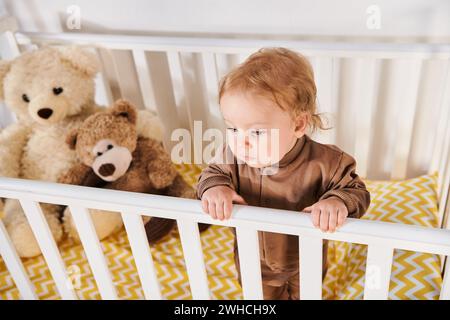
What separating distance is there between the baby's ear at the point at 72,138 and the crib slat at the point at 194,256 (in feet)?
1.86

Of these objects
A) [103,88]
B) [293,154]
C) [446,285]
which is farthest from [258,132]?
[103,88]

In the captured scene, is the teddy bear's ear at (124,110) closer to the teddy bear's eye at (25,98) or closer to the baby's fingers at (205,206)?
the teddy bear's eye at (25,98)

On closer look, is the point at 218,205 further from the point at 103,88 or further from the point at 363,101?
the point at 103,88

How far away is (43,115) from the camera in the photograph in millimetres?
1269

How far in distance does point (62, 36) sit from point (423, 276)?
3.58ft

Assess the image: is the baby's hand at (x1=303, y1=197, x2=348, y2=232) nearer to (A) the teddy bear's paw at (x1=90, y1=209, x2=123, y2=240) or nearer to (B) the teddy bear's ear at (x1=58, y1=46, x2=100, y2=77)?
(A) the teddy bear's paw at (x1=90, y1=209, x2=123, y2=240)

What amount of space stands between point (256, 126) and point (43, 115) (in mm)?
751

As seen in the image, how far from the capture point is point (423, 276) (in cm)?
105

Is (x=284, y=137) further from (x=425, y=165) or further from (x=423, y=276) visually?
(x=425, y=165)

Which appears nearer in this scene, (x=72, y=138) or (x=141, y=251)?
(x=141, y=251)

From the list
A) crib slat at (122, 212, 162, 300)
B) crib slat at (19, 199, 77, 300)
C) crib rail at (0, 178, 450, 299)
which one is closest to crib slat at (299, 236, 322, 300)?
crib rail at (0, 178, 450, 299)

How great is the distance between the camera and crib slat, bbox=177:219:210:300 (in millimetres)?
764
